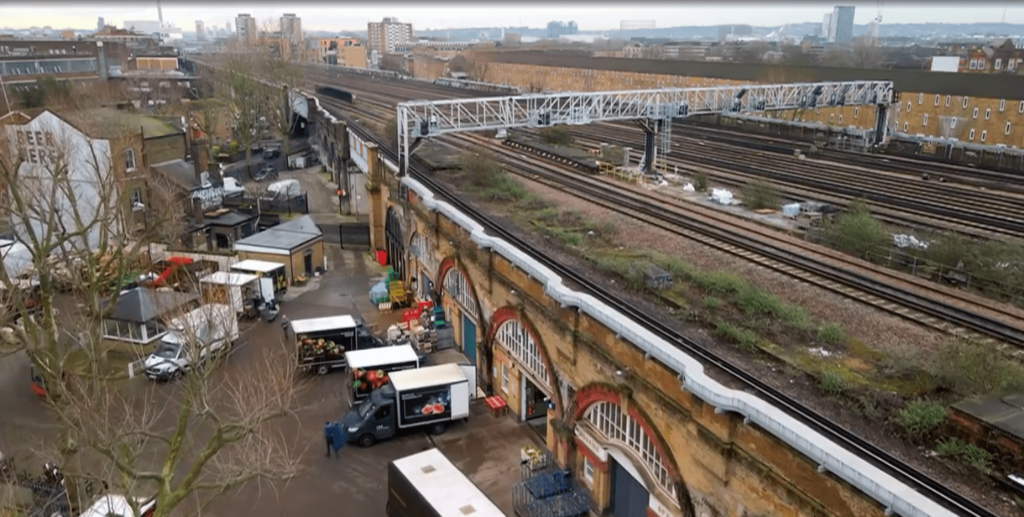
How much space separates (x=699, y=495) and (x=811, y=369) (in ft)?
11.5

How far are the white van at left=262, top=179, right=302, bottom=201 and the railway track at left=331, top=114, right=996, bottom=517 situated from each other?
89.0 feet

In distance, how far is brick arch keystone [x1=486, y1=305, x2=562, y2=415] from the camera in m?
18.3

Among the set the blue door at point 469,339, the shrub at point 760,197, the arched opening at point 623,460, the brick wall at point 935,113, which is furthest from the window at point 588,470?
the brick wall at point 935,113

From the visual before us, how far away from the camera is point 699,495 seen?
13242 mm

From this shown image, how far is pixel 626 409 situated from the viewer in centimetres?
1518

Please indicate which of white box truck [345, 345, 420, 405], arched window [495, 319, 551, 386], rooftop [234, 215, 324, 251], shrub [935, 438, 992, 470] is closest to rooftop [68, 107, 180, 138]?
rooftop [234, 215, 324, 251]

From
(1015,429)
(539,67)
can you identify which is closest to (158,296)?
(1015,429)

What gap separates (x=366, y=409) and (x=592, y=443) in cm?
683

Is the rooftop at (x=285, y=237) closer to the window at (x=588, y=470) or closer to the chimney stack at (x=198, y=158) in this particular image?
the chimney stack at (x=198, y=158)

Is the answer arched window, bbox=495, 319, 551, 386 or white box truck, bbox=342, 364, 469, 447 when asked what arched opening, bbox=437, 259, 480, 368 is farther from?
white box truck, bbox=342, 364, 469, 447

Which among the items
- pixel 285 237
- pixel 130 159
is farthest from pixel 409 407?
pixel 130 159

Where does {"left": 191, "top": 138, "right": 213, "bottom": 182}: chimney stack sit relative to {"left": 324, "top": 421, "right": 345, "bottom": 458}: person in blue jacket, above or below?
above

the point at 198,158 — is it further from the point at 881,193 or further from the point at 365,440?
the point at 881,193

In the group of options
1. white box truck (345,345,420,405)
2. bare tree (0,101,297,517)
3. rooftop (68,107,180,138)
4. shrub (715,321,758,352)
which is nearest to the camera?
bare tree (0,101,297,517)
